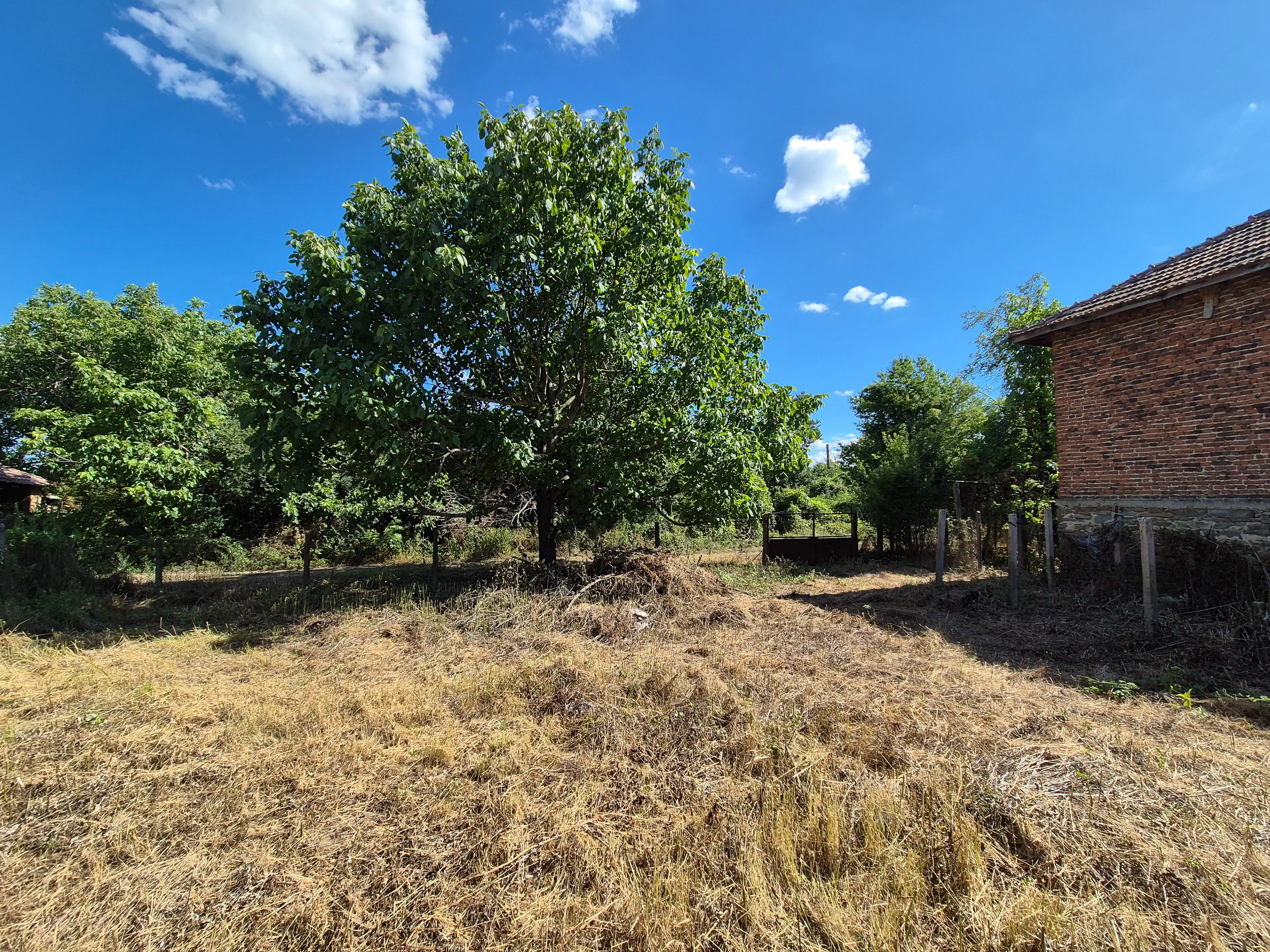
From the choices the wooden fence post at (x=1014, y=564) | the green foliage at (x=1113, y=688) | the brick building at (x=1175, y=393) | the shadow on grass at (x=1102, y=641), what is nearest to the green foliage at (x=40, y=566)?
the shadow on grass at (x=1102, y=641)

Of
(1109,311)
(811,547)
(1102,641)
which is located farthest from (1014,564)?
(811,547)

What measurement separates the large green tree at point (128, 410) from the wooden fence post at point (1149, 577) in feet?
37.2

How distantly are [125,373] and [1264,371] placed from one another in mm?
25199

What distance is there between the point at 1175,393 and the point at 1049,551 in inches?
119

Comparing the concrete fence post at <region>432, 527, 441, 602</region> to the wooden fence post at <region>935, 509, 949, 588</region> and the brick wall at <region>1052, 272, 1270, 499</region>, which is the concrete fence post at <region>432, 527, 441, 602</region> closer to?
the wooden fence post at <region>935, 509, 949, 588</region>

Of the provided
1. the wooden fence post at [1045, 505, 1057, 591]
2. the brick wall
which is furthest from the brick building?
the wooden fence post at [1045, 505, 1057, 591]

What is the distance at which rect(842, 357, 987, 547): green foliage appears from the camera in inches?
599

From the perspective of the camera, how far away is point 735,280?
8867mm

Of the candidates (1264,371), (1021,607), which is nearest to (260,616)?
(1021,607)

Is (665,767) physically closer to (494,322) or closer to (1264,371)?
(494,322)

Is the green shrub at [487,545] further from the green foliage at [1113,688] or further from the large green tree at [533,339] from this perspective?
the green foliage at [1113,688]

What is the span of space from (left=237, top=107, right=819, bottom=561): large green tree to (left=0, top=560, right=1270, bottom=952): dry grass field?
3297mm

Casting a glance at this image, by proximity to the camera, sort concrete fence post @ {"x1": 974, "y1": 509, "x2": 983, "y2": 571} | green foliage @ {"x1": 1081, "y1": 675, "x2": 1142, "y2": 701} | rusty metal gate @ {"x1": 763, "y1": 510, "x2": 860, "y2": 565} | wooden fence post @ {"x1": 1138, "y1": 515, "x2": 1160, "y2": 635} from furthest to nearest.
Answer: rusty metal gate @ {"x1": 763, "y1": 510, "x2": 860, "y2": 565} → concrete fence post @ {"x1": 974, "y1": 509, "x2": 983, "y2": 571} → wooden fence post @ {"x1": 1138, "y1": 515, "x2": 1160, "y2": 635} → green foliage @ {"x1": 1081, "y1": 675, "x2": 1142, "y2": 701}

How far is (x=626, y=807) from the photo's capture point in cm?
293
